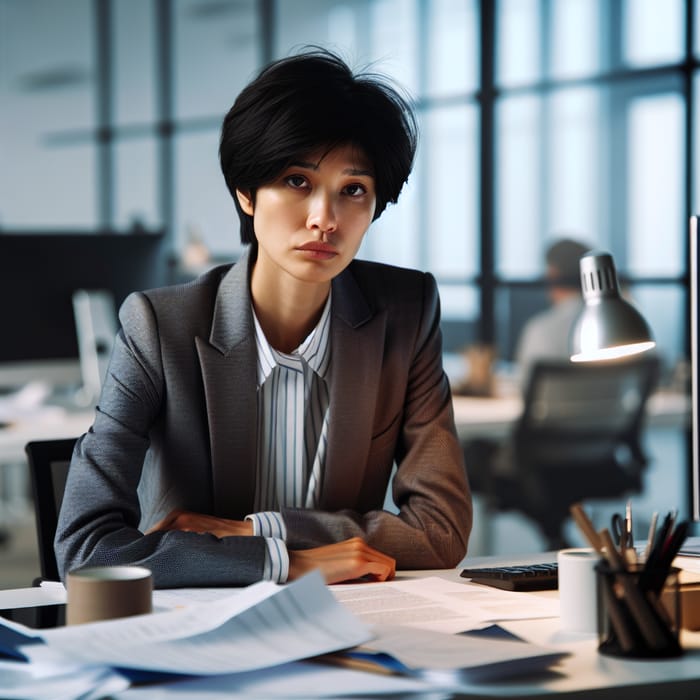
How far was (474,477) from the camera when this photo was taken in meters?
5.17

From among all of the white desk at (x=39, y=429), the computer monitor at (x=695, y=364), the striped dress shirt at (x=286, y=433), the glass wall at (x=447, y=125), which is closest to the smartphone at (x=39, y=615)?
the striped dress shirt at (x=286, y=433)

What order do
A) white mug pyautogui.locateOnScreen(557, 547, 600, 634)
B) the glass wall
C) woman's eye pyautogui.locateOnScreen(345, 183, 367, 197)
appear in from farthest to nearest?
the glass wall < woman's eye pyautogui.locateOnScreen(345, 183, 367, 197) < white mug pyautogui.locateOnScreen(557, 547, 600, 634)

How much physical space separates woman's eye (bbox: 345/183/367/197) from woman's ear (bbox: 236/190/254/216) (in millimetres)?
166

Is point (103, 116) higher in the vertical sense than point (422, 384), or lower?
higher

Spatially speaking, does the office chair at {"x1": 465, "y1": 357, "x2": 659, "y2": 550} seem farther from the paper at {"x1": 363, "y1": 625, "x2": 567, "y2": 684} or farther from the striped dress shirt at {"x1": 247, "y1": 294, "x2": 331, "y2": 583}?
the paper at {"x1": 363, "y1": 625, "x2": 567, "y2": 684}

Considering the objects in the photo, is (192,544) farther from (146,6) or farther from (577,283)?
(146,6)

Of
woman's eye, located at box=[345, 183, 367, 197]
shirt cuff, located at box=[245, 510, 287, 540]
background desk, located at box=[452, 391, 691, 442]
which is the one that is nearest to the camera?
shirt cuff, located at box=[245, 510, 287, 540]

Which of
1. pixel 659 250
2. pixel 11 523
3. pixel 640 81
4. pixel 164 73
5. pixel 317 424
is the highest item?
pixel 164 73

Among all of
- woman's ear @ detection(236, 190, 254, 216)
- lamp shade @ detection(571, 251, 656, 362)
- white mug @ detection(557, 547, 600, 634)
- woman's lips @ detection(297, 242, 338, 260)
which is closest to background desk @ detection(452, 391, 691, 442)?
woman's ear @ detection(236, 190, 254, 216)

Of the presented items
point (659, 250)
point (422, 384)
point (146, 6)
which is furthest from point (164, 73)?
point (422, 384)

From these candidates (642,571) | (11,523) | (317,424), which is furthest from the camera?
(11,523)

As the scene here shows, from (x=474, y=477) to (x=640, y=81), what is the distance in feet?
7.30

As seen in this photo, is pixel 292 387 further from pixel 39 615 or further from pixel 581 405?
pixel 581 405

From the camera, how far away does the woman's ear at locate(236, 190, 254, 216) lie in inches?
76.7
